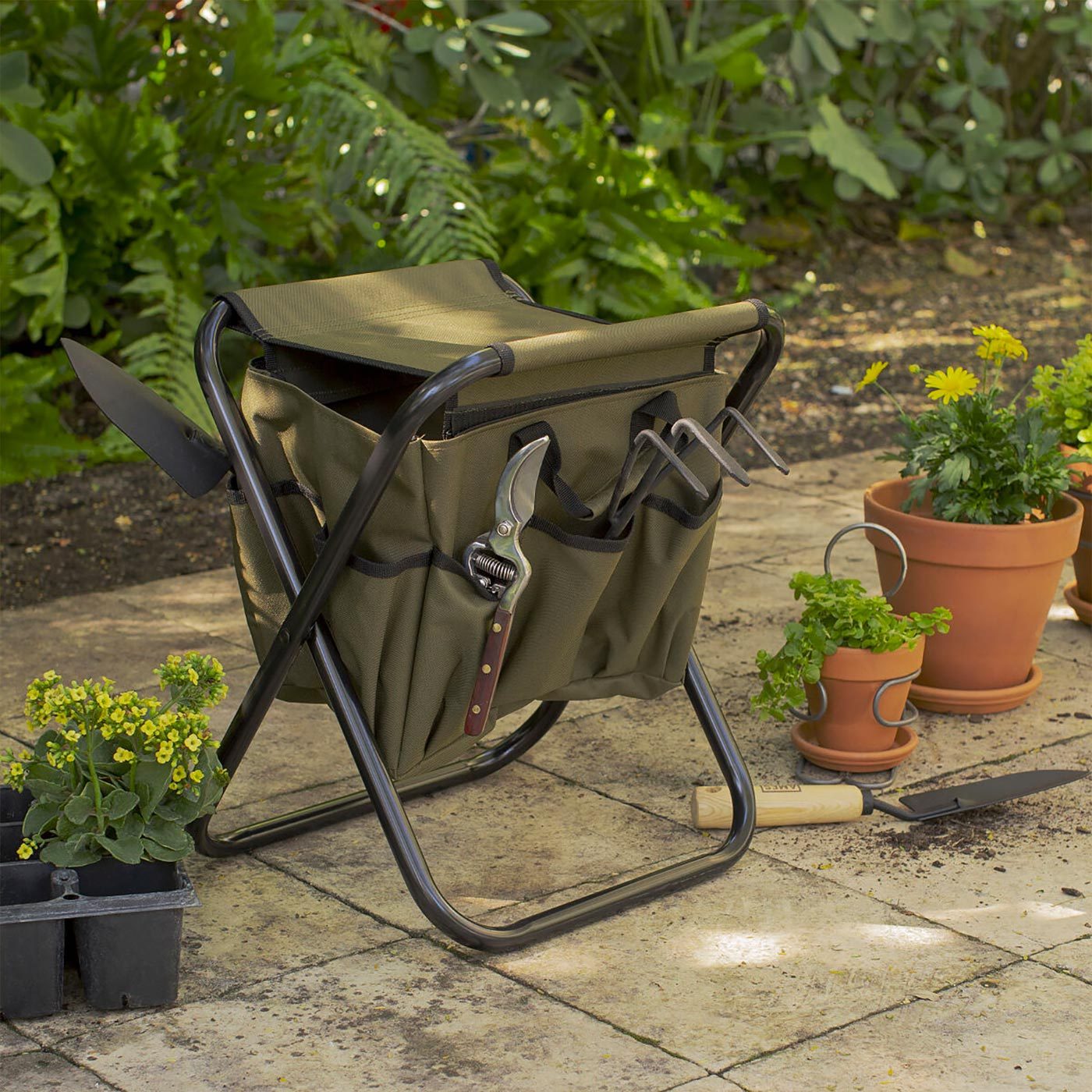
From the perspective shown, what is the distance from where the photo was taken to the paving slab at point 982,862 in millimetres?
2418

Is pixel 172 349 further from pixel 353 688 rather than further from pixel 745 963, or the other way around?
pixel 745 963

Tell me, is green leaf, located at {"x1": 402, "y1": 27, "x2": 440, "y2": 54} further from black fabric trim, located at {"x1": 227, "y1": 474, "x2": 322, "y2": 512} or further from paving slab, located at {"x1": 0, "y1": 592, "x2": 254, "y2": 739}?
black fabric trim, located at {"x1": 227, "y1": 474, "x2": 322, "y2": 512}

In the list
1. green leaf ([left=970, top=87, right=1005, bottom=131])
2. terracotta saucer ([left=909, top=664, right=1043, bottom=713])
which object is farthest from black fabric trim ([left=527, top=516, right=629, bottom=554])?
green leaf ([left=970, top=87, right=1005, bottom=131])

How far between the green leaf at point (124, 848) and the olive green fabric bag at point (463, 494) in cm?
37

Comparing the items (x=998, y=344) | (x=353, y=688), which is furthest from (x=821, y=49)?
(x=353, y=688)

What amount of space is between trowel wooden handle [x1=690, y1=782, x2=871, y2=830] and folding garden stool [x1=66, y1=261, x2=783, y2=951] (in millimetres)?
105

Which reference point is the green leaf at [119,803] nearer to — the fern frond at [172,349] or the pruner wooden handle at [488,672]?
the pruner wooden handle at [488,672]

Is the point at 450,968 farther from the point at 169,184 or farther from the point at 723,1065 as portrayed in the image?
the point at 169,184

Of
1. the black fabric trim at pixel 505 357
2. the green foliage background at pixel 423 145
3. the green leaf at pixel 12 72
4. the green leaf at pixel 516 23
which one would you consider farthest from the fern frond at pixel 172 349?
the black fabric trim at pixel 505 357

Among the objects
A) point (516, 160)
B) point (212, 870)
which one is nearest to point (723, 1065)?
point (212, 870)

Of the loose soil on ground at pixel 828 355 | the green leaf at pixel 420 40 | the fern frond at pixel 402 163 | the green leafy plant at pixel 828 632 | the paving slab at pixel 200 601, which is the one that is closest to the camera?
the green leafy plant at pixel 828 632

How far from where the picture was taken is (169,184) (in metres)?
5.39

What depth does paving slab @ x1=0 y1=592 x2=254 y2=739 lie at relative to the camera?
3.39m

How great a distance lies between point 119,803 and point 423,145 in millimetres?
3682
